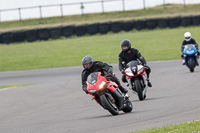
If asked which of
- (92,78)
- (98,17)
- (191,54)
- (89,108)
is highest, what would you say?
(98,17)

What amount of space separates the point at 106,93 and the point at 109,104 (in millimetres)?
211

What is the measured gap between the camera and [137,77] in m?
11.3

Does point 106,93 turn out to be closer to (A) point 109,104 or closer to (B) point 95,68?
(A) point 109,104

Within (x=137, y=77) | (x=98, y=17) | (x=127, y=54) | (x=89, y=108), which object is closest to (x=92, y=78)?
(x=89, y=108)

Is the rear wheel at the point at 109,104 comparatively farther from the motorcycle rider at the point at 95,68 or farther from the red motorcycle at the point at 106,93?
the motorcycle rider at the point at 95,68

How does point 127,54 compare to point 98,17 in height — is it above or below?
below

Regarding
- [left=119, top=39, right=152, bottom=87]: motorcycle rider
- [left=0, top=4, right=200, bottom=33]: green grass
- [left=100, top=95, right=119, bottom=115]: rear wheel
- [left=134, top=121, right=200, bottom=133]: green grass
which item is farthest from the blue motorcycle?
[left=0, top=4, right=200, bottom=33]: green grass

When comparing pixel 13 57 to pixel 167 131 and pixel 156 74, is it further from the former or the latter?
pixel 167 131

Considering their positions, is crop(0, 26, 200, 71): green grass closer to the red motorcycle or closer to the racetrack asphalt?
the racetrack asphalt

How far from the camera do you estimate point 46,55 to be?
30.4m

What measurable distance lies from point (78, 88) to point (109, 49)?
15181 millimetres

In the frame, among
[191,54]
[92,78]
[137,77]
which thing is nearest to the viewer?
[92,78]

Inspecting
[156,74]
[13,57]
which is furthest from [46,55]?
[156,74]

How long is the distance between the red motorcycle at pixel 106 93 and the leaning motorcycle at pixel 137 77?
1.92 meters
